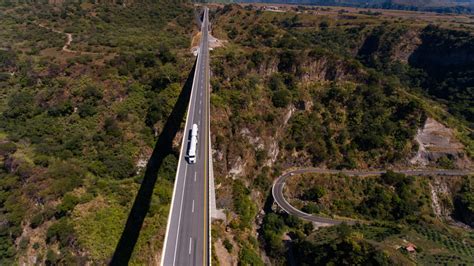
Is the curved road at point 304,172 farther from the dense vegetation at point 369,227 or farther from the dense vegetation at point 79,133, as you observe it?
the dense vegetation at point 79,133

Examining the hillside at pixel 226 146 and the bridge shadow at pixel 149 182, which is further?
the hillside at pixel 226 146

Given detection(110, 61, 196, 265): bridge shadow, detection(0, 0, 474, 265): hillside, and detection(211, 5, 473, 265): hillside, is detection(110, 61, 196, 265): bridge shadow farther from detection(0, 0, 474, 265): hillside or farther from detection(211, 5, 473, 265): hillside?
detection(211, 5, 473, 265): hillside

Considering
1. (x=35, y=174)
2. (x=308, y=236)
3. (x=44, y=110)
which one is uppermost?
(x=44, y=110)

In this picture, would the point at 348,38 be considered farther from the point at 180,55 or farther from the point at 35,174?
the point at 35,174

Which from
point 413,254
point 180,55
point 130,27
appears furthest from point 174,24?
point 413,254

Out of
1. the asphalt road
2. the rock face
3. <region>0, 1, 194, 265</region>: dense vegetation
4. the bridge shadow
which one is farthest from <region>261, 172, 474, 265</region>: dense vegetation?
<region>0, 1, 194, 265</region>: dense vegetation

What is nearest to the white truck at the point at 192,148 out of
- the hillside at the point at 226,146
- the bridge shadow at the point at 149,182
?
the hillside at the point at 226,146

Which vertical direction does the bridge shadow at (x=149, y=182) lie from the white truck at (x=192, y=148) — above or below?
below

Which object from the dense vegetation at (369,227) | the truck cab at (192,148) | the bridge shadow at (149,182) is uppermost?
the truck cab at (192,148)
